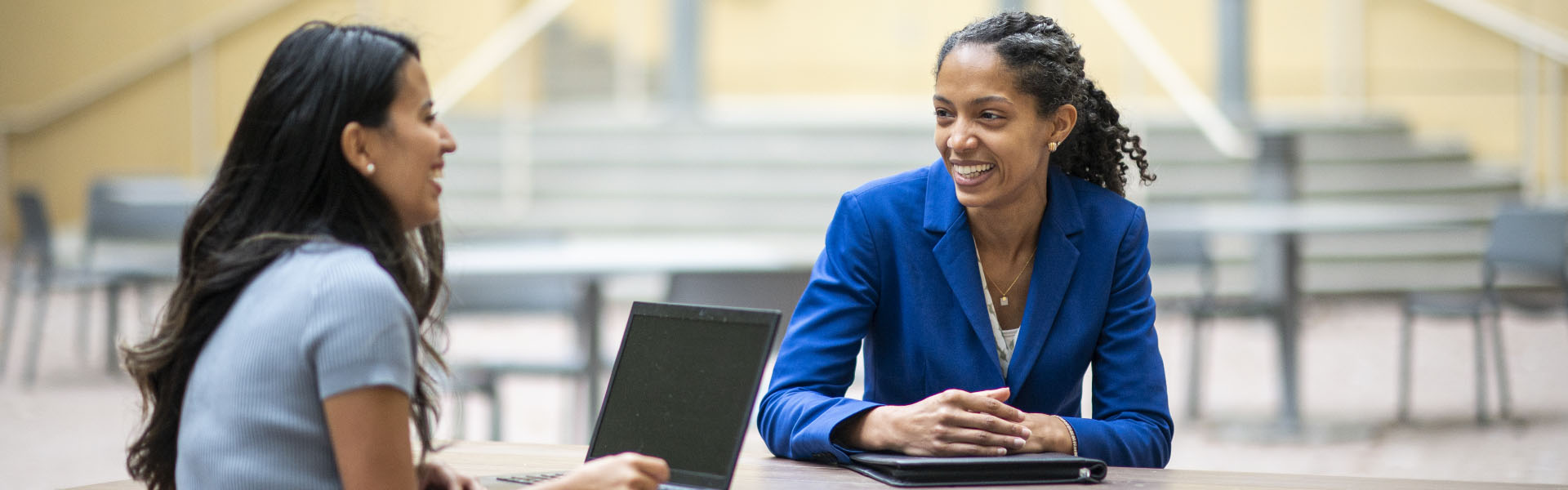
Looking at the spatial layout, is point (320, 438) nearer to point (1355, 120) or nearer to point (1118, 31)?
point (1118, 31)

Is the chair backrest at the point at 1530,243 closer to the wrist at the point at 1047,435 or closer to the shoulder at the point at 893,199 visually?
the shoulder at the point at 893,199

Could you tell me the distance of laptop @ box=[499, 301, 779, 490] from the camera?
5.09 feet

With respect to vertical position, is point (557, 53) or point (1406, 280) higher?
point (557, 53)

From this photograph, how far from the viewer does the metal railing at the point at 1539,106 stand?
8.90 metres

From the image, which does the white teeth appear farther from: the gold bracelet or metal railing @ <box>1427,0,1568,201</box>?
metal railing @ <box>1427,0,1568,201</box>

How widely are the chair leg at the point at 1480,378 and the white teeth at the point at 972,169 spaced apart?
12.0ft

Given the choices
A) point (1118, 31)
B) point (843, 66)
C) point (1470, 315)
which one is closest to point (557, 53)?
point (843, 66)

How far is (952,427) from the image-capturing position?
68.2 inches

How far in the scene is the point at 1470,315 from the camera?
16.3 ft

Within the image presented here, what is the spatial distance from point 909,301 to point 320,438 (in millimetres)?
917

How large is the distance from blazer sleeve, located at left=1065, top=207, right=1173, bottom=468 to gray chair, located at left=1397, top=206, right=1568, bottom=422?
3359 millimetres

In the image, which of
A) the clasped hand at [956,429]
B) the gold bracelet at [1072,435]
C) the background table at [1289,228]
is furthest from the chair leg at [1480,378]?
the clasped hand at [956,429]

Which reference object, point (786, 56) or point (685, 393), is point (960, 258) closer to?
point (685, 393)

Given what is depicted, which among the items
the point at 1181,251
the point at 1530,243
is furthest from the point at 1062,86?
the point at 1181,251
